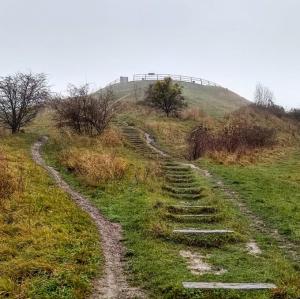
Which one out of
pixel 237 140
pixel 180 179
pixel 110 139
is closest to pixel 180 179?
pixel 180 179

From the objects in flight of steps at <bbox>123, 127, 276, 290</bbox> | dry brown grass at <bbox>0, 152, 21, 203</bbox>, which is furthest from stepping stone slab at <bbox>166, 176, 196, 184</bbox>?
dry brown grass at <bbox>0, 152, 21, 203</bbox>

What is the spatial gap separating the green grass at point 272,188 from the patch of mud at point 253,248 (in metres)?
1.04

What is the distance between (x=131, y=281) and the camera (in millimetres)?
8961

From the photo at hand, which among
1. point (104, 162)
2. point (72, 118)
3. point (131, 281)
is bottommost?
point (131, 281)

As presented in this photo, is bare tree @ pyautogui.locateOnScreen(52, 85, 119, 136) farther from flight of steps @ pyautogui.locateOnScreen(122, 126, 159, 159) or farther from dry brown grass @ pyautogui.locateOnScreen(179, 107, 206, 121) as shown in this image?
dry brown grass @ pyautogui.locateOnScreen(179, 107, 206, 121)

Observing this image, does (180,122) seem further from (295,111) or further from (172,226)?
(172,226)

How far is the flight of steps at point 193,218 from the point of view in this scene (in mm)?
8507

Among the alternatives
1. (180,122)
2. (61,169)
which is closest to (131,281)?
(61,169)

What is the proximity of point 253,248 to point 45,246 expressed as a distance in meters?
4.68

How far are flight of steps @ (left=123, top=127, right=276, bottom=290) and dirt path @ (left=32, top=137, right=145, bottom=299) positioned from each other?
3.75 feet

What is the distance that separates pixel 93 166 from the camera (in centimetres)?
1903

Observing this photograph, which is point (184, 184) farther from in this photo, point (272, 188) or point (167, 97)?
point (167, 97)

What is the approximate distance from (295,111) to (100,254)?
158 feet

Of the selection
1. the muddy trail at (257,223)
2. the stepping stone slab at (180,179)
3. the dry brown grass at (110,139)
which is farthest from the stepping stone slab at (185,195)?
the dry brown grass at (110,139)
